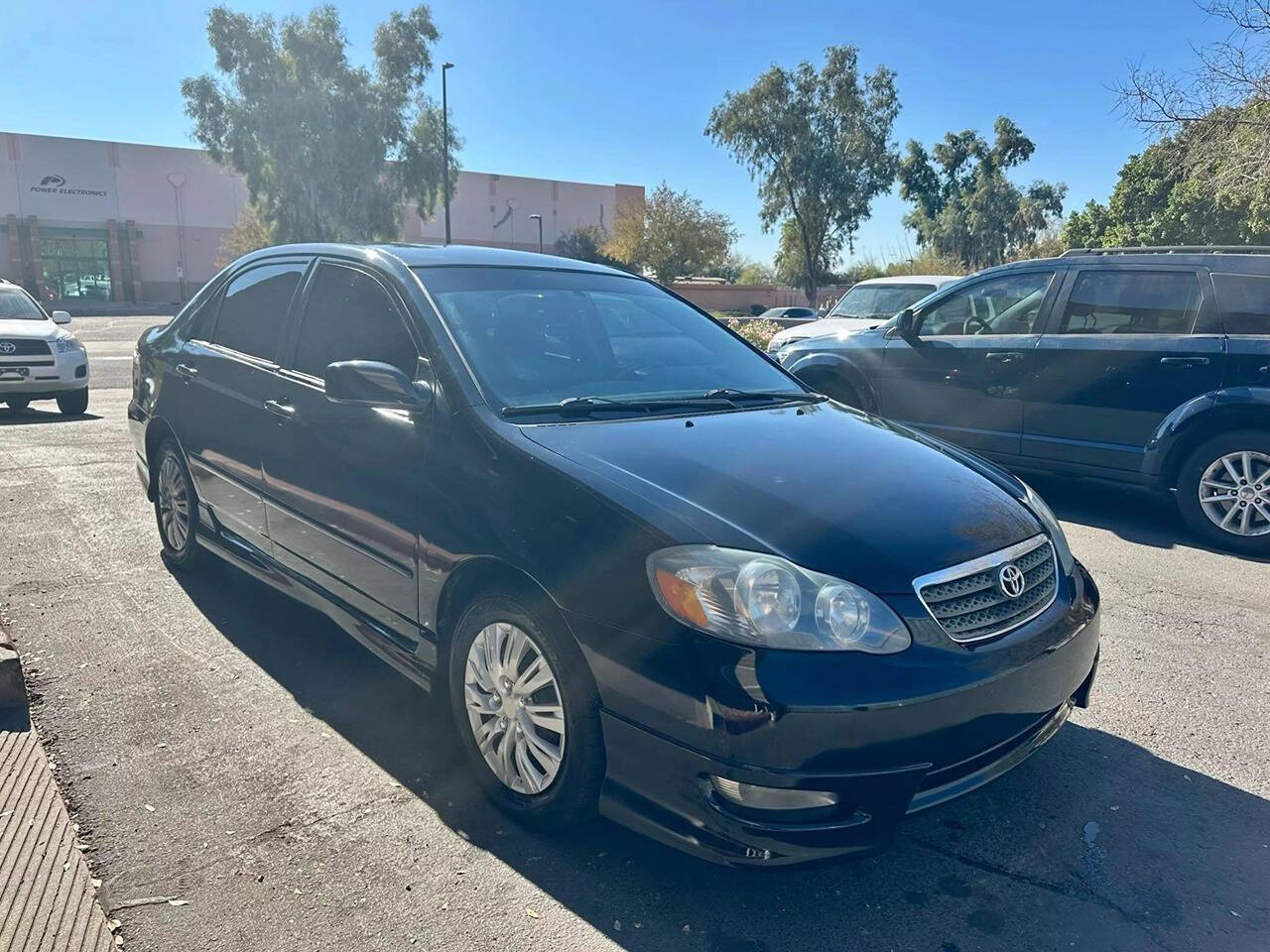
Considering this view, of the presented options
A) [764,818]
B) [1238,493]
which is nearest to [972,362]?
[1238,493]

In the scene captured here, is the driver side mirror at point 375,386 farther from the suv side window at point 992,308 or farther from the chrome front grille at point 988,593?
the suv side window at point 992,308

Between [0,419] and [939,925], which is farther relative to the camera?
[0,419]

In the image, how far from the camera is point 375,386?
11.0ft

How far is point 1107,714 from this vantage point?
3775 millimetres

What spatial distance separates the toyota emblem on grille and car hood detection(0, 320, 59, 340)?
11495 millimetres

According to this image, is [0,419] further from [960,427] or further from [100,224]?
[100,224]

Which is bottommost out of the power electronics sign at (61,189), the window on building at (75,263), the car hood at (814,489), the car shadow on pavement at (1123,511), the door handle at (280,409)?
the car shadow on pavement at (1123,511)

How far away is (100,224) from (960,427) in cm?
5668

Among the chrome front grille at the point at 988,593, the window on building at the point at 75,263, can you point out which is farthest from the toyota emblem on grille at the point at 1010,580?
the window on building at the point at 75,263

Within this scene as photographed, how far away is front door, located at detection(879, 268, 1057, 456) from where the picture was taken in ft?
23.2

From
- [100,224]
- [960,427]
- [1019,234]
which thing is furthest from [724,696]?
[100,224]

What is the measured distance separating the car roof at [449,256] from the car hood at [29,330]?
8207mm

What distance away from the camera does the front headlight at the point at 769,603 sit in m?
2.41

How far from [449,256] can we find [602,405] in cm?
116
